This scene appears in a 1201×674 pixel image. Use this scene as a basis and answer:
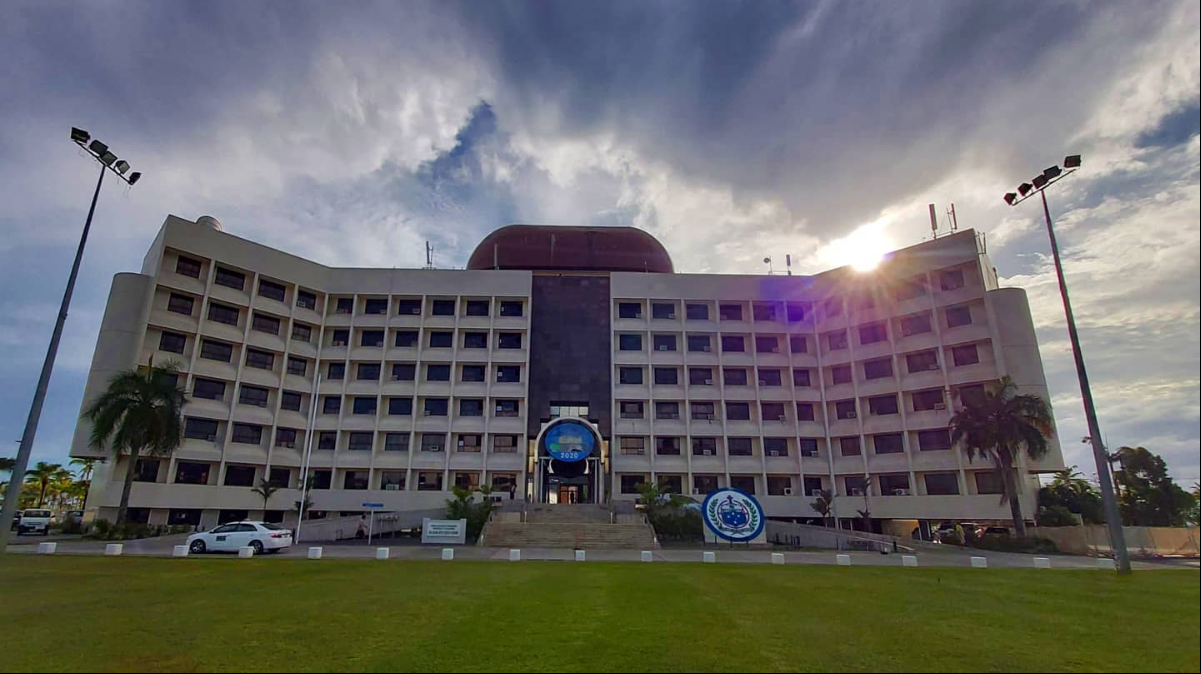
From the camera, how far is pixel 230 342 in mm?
51469

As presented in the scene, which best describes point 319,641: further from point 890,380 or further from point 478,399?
point 890,380

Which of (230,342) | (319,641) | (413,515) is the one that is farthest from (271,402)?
(319,641)

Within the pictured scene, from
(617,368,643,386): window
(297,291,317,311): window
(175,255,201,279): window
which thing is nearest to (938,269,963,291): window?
(617,368,643,386): window

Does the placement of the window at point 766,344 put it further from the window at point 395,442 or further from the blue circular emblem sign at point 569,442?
the window at point 395,442

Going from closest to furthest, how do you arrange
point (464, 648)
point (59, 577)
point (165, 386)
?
point (464, 648), point (59, 577), point (165, 386)

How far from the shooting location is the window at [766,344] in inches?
2325

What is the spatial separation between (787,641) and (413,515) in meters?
45.8

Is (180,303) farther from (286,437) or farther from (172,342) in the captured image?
(286,437)

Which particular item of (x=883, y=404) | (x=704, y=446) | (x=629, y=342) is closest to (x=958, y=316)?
(x=883, y=404)

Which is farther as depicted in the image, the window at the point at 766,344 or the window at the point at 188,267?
the window at the point at 766,344

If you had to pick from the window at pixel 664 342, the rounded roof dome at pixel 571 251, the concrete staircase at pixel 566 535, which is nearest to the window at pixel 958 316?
Answer: the window at pixel 664 342

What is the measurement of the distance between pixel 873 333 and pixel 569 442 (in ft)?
96.0

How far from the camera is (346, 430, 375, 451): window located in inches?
2167

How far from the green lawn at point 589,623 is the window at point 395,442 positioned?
1465 inches
